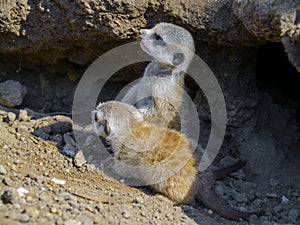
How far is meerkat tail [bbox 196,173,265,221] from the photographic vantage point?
283cm

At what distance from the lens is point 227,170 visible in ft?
10.6

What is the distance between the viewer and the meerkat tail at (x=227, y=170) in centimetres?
318

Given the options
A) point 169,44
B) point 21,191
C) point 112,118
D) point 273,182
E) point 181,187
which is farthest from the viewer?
point 273,182

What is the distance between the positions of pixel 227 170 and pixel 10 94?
1.51 meters

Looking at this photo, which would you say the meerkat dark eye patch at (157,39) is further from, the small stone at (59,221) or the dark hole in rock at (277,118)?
the small stone at (59,221)

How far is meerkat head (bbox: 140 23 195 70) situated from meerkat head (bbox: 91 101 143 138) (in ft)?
1.30

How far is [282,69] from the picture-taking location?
3754 mm

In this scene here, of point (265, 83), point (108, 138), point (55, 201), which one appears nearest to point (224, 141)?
point (265, 83)

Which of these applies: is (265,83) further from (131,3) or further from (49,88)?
(49,88)

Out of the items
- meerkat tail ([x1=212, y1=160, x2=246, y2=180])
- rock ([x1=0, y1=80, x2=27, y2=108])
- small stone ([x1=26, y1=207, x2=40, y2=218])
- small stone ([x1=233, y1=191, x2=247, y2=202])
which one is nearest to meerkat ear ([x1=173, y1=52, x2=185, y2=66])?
meerkat tail ([x1=212, y1=160, x2=246, y2=180])

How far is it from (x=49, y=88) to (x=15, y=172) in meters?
1.10

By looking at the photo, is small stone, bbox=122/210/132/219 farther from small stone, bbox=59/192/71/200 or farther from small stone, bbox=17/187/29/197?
small stone, bbox=17/187/29/197

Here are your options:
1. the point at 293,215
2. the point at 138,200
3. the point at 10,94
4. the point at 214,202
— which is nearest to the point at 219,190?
the point at 214,202

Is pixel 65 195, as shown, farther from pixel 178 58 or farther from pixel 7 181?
pixel 178 58
